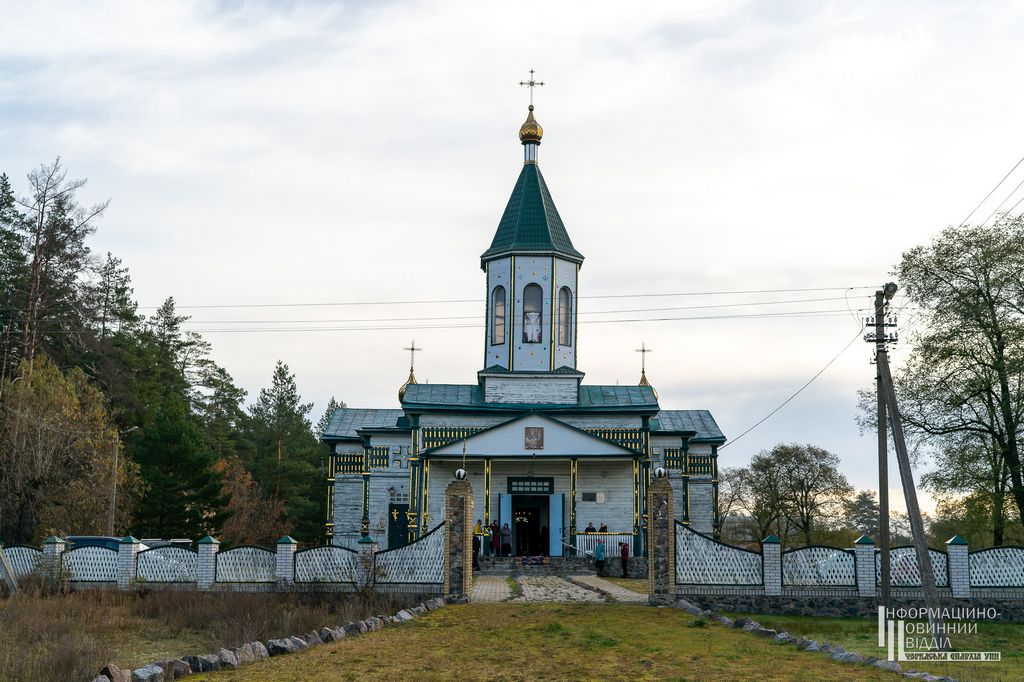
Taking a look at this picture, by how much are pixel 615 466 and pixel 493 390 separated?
5.28 m

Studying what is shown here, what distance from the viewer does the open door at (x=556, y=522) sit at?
31.4m

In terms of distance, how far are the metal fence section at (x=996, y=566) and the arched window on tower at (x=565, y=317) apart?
1743 centimetres

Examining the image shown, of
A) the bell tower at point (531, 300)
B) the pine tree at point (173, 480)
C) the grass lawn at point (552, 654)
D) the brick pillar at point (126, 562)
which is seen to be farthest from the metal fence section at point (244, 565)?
the pine tree at point (173, 480)

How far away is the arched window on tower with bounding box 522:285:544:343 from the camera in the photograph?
116ft

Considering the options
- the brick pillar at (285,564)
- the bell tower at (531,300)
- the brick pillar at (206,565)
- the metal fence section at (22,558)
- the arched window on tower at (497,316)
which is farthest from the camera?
the arched window on tower at (497,316)

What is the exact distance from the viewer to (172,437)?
38.0 meters

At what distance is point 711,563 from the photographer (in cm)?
2047

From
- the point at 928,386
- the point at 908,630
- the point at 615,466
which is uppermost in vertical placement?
the point at 928,386

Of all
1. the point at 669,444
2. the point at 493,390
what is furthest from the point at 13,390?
the point at 669,444

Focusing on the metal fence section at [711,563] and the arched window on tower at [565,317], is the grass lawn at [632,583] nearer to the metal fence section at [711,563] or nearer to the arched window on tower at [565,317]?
the metal fence section at [711,563]

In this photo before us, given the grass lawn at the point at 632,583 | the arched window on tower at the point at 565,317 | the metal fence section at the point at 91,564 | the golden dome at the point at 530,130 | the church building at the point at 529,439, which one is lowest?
the grass lawn at the point at 632,583

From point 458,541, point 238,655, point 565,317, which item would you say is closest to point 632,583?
point 458,541

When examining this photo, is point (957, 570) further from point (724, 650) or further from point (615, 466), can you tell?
point (615, 466)

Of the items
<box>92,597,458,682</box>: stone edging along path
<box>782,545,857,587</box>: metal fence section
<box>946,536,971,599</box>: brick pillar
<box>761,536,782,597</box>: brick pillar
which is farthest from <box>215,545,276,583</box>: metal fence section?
<box>946,536,971,599</box>: brick pillar
